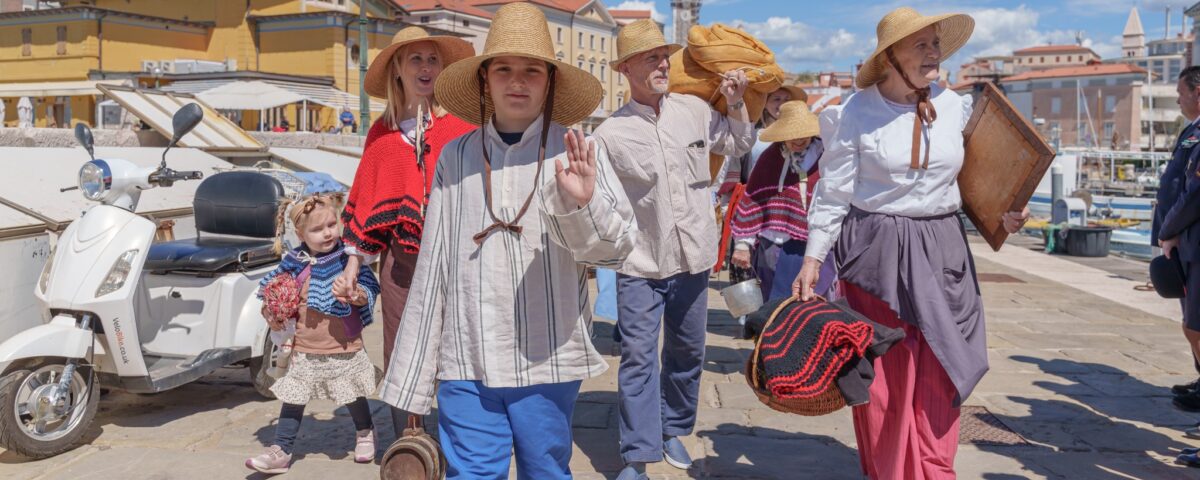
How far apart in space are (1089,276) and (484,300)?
11.8 metres

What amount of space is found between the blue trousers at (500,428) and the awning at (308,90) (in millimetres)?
38496

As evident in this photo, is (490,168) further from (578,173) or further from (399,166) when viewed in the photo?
(399,166)

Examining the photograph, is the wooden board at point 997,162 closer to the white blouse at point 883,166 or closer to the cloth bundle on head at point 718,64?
the white blouse at point 883,166

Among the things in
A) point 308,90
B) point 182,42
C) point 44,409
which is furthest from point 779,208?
point 182,42

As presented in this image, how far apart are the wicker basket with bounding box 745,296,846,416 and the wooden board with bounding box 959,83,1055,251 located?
0.89 meters

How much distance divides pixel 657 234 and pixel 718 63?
888 millimetres

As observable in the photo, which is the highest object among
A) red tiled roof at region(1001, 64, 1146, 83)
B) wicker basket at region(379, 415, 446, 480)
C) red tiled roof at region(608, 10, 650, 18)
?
red tiled roof at region(608, 10, 650, 18)

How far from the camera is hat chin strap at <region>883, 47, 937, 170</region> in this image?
364 cm

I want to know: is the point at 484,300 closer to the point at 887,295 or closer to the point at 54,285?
the point at 887,295

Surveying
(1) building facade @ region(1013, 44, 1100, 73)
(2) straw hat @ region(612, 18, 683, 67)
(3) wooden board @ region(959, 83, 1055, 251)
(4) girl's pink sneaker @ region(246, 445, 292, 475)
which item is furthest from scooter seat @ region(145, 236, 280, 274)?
(1) building facade @ region(1013, 44, 1100, 73)

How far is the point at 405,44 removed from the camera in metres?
4.07

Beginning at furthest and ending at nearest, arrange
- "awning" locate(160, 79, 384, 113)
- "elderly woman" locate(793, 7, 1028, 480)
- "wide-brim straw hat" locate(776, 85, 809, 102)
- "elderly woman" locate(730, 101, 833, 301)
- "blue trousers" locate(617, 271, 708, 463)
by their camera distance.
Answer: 1. "awning" locate(160, 79, 384, 113)
2. "wide-brim straw hat" locate(776, 85, 809, 102)
3. "elderly woman" locate(730, 101, 833, 301)
4. "blue trousers" locate(617, 271, 708, 463)
5. "elderly woman" locate(793, 7, 1028, 480)

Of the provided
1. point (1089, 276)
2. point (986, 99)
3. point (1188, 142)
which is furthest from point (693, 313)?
point (1089, 276)

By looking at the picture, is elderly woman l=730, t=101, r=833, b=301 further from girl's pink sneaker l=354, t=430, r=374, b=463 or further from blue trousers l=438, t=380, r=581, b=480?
blue trousers l=438, t=380, r=581, b=480
